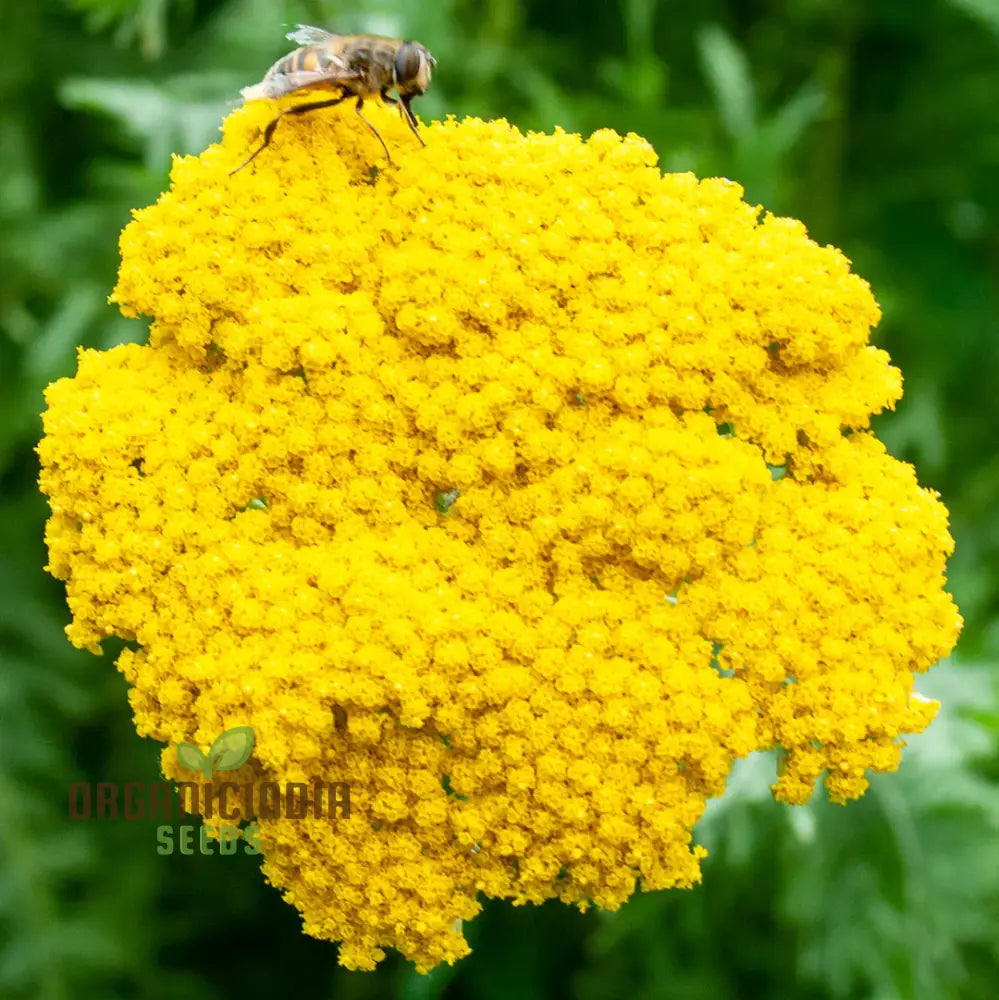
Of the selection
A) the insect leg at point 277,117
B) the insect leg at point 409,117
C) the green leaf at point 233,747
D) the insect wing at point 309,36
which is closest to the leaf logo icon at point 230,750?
the green leaf at point 233,747

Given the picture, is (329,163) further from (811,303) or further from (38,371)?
(38,371)

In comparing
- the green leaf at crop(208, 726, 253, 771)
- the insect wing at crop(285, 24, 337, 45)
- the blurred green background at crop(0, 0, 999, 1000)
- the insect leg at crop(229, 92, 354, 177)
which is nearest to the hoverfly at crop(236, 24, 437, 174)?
the insect leg at crop(229, 92, 354, 177)

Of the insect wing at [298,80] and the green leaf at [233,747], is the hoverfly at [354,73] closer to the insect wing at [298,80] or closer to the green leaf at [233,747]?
the insect wing at [298,80]

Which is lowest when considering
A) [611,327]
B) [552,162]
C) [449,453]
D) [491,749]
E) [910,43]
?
[491,749]

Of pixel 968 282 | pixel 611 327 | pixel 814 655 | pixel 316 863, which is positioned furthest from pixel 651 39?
pixel 316 863

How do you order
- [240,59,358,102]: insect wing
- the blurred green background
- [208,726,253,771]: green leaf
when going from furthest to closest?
the blurred green background, [240,59,358,102]: insect wing, [208,726,253,771]: green leaf

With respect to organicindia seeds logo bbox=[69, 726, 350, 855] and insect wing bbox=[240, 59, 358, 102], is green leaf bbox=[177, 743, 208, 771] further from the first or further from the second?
insect wing bbox=[240, 59, 358, 102]
